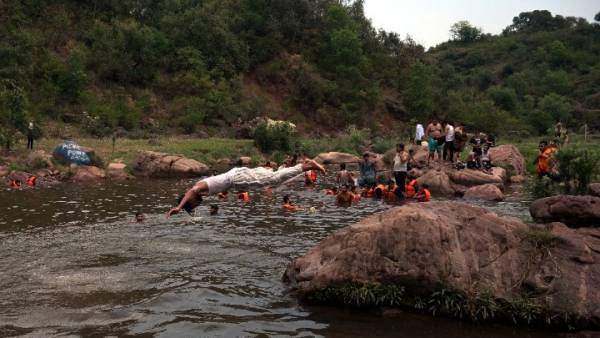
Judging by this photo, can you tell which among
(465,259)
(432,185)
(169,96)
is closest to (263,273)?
(465,259)

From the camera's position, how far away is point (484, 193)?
76.6 feet

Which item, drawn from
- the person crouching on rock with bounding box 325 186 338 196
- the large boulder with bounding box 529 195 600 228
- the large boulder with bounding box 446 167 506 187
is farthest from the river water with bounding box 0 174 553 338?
the large boulder with bounding box 529 195 600 228

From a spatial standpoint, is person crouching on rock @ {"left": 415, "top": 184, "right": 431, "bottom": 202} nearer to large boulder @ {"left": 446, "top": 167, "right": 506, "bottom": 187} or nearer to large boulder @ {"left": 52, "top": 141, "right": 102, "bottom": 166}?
large boulder @ {"left": 446, "top": 167, "right": 506, "bottom": 187}

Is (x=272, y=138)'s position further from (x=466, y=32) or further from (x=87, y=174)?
(x=466, y=32)

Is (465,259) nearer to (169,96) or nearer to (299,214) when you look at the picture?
(299,214)

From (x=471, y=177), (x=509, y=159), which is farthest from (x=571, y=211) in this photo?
A: (x=509, y=159)

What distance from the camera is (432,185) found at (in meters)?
25.2

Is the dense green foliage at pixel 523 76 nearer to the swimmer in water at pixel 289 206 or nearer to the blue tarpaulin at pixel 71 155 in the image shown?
the blue tarpaulin at pixel 71 155

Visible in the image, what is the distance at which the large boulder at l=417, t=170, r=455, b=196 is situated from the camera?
24.9m

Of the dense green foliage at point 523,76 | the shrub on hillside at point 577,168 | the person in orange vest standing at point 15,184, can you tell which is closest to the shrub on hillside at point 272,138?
the person in orange vest standing at point 15,184

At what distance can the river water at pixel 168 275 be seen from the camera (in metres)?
8.72

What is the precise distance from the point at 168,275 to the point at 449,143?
19134 millimetres

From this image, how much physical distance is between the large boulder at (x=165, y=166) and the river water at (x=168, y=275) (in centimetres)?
1024

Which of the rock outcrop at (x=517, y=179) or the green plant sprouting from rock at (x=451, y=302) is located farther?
the rock outcrop at (x=517, y=179)
